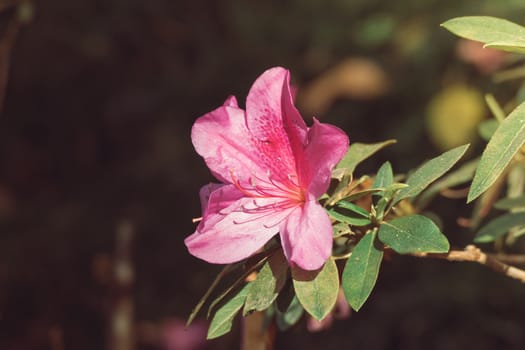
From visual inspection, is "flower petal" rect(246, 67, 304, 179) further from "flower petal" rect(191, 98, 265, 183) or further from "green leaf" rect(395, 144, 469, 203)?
"green leaf" rect(395, 144, 469, 203)

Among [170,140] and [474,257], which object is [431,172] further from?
[170,140]

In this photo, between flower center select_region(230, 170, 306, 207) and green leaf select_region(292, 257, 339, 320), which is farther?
flower center select_region(230, 170, 306, 207)

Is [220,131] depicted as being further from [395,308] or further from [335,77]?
[335,77]

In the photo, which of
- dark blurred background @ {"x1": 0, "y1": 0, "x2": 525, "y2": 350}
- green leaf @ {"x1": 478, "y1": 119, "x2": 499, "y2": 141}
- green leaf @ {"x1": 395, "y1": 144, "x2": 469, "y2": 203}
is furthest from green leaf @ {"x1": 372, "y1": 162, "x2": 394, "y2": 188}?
dark blurred background @ {"x1": 0, "y1": 0, "x2": 525, "y2": 350}

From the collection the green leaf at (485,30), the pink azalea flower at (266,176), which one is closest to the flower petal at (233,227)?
the pink azalea flower at (266,176)

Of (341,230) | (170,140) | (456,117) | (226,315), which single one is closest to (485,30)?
(341,230)

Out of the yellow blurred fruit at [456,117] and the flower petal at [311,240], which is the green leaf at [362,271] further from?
the yellow blurred fruit at [456,117]
